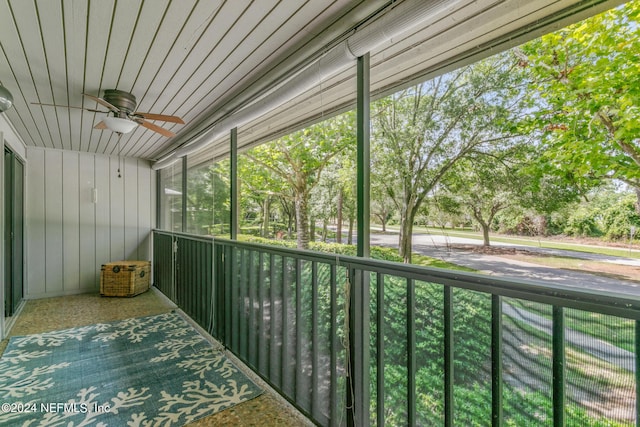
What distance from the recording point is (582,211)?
1.02 metres

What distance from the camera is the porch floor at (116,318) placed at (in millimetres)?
1956

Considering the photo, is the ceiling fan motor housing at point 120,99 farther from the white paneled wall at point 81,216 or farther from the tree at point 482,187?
the white paneled wall at point 81,216

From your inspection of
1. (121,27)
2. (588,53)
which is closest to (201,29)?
(121,27)

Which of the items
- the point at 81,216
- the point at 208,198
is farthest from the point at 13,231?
the point at 208,198

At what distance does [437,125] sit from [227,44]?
135 centimetres

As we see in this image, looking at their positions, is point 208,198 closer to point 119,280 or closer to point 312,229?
point 312,229

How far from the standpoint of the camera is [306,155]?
7.54 ft

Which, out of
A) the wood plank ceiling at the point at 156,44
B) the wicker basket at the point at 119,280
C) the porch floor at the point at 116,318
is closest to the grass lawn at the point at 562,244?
the wood plank ceiling at the point at 156,44

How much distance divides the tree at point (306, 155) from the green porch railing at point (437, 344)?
36 cm

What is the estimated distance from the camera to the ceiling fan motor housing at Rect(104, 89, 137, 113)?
2.58m

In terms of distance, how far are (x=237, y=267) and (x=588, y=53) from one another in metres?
2.55

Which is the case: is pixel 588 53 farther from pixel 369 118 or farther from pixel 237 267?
pixel 237 267

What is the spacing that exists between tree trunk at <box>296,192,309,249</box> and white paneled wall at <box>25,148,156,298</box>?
455 centimetres

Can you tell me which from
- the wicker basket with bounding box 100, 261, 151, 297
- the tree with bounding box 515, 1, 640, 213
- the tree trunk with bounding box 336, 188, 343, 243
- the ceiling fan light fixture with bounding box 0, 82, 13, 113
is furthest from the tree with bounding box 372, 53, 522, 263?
the wicker basket with bounding box 100, 261, 151, 297
